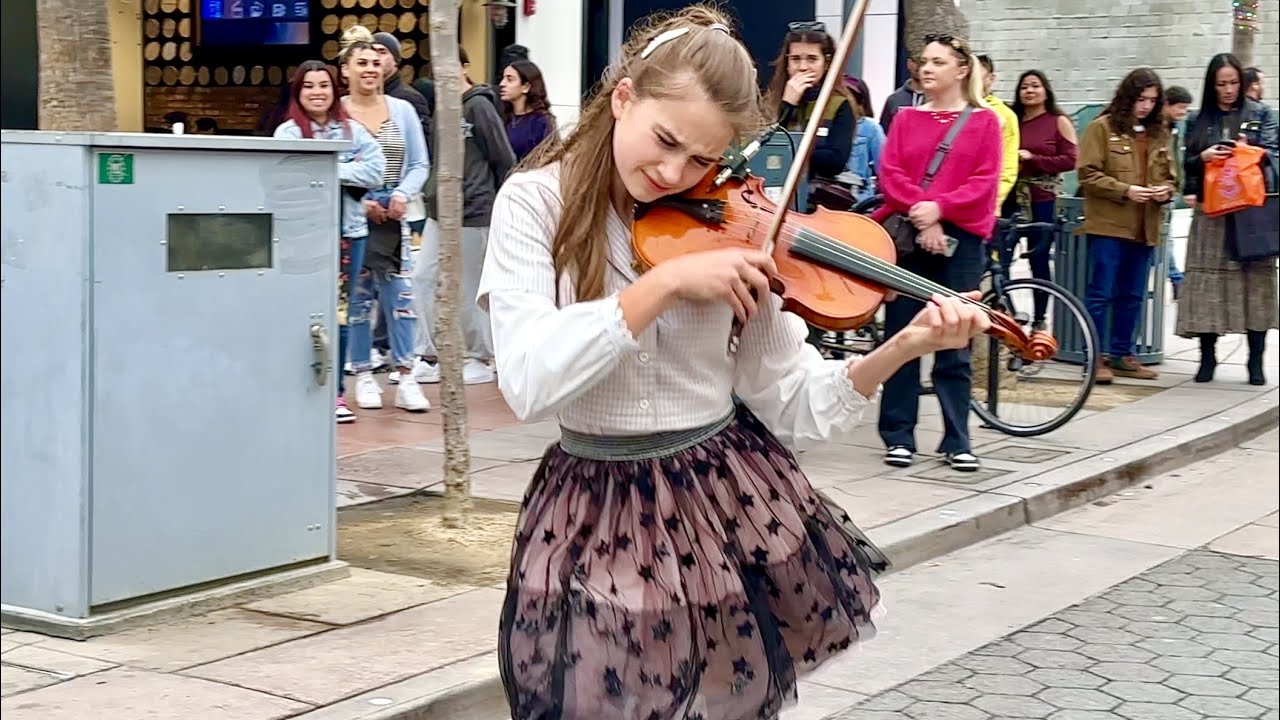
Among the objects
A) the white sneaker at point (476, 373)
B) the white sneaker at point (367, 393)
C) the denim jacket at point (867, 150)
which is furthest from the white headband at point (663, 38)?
the white sneaker at point (476, 373)

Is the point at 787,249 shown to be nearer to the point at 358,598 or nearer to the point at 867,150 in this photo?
the point at 358,598

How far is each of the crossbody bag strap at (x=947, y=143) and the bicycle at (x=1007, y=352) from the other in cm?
105

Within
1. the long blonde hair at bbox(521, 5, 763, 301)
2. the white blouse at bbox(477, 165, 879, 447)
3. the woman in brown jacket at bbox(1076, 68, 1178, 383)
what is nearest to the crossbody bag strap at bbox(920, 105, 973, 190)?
the woman in brown jacket at bbox(1076, 68, 1178, 383)

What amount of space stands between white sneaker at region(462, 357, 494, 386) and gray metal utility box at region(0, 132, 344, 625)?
14.6ft

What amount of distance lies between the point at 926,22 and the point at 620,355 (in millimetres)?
4494

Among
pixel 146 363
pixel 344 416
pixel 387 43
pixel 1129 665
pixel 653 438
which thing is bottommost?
pixel 1129 665

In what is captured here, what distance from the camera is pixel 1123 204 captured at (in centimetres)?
1062

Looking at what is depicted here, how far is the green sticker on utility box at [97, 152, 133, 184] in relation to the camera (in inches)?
A: 187

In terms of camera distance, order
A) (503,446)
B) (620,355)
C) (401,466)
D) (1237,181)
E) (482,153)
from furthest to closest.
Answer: (1237,181) → (482,153) → (503,446) → (401,466) → (620,355)

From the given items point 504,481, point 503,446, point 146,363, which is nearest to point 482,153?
point 503,446

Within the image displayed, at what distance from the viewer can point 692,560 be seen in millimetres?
2533

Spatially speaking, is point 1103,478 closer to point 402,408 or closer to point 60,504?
point 402,408

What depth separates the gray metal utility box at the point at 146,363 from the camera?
4801 millimetres

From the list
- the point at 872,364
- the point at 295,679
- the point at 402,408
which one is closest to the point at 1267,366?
the point at 402,408
